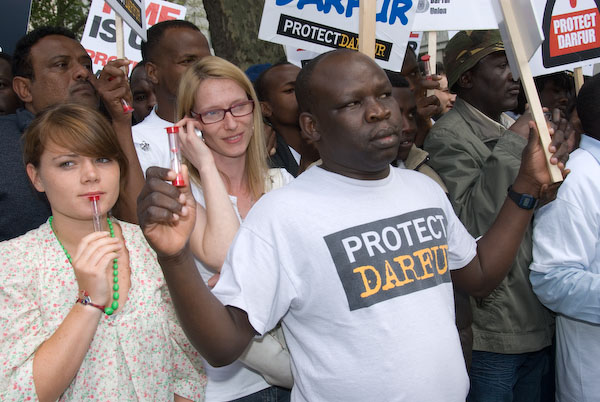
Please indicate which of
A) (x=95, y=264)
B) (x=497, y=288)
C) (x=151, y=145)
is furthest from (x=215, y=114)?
(x=497, y=288)

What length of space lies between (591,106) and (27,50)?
106 inches

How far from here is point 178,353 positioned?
215 cm

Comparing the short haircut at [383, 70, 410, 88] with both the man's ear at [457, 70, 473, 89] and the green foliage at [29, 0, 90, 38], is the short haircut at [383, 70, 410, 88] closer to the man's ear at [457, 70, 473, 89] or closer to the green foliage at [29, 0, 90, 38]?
the man's ear at [457, 70, 473, 89]

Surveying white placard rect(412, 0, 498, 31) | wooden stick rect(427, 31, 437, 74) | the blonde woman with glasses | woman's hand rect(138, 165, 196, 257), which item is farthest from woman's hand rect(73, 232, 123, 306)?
white placard rect(412, 0, 498, 31)

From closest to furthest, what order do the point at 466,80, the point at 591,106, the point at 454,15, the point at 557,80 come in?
the point at 591,106 < the point at 466,80 < the point at 557,80 < the point at 454,15

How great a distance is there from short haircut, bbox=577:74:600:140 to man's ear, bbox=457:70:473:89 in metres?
0.82

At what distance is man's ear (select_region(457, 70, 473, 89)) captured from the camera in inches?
136

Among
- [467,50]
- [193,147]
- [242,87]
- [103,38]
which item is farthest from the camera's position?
[103,38]

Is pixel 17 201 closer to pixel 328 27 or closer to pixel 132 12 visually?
pixel 132 12

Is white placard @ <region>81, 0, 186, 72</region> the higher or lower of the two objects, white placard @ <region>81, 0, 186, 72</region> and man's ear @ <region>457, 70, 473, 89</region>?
the lower

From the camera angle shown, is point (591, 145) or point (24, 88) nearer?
point (591, 145)

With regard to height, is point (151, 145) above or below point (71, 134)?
below

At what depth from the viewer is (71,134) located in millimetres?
1979

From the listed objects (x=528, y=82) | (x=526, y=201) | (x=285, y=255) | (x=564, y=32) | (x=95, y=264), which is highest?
(x=564, y=32)
